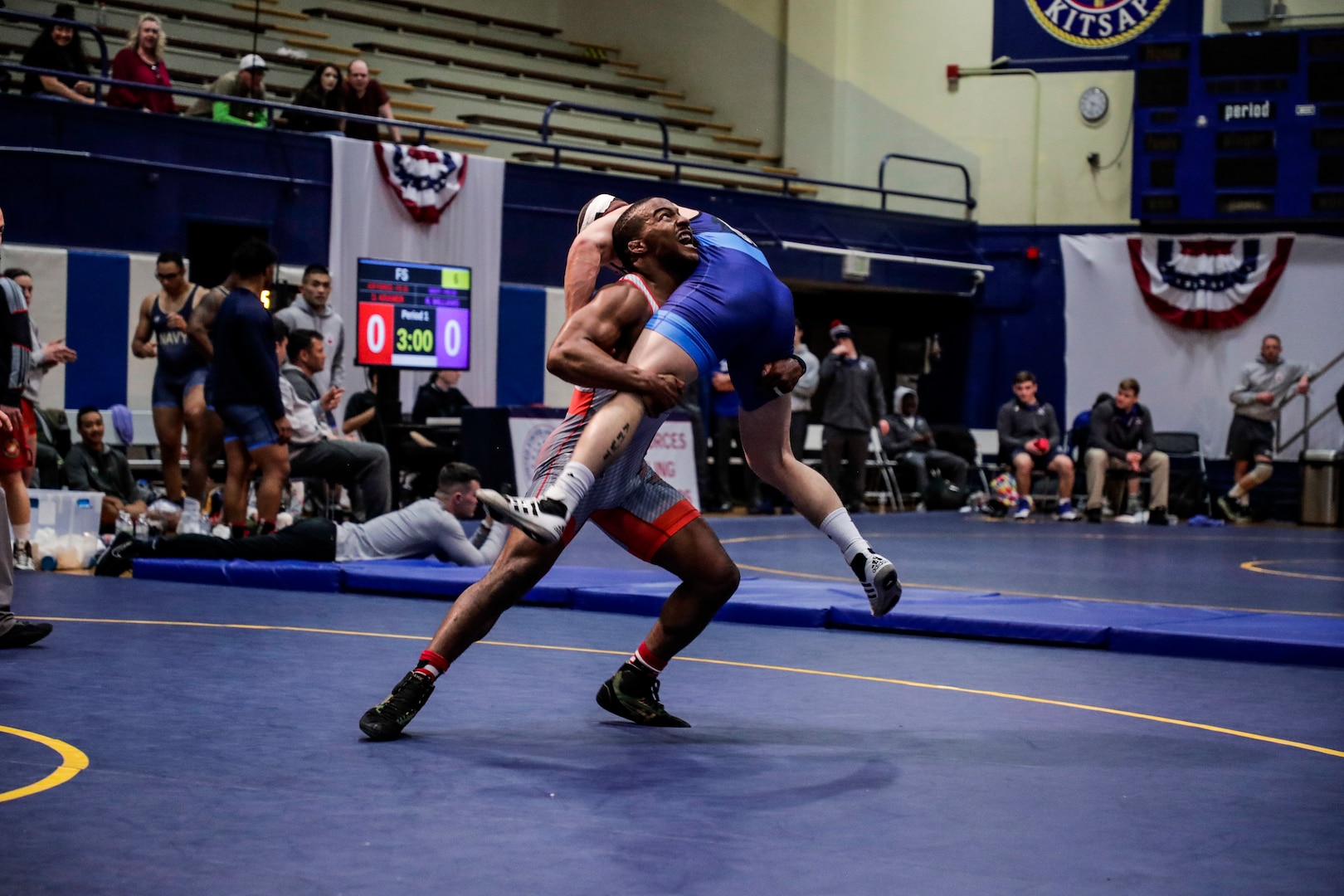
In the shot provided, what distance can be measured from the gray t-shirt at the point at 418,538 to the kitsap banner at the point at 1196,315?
11.3 metres

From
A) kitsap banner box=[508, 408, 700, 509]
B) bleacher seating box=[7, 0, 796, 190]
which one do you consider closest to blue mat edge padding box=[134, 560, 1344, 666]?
kitsap banner box=[508, 408, 700, 509]

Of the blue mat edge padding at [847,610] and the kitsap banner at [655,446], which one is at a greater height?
the kitsap banner at [655,446]

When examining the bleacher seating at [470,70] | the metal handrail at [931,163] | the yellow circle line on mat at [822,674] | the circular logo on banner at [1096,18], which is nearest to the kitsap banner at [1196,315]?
the metal handrail at [931,163]

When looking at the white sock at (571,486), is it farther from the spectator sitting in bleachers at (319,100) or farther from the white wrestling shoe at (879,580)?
the spectator sitting in bleachers at (319,100)

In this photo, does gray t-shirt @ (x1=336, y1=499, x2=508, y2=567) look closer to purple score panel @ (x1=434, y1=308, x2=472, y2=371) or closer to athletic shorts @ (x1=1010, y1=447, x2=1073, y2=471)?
purple score panel @ (x1=434, y1=308, x2=472, y2=371)

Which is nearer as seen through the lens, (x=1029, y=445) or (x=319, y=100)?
(x=319, y=100)

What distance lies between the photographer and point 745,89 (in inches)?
786

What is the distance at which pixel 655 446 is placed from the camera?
12.3 m

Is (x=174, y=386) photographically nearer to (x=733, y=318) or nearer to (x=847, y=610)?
(x=847, y=610)

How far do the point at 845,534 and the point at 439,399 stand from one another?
8890 millimetres

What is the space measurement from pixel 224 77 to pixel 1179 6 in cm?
1053

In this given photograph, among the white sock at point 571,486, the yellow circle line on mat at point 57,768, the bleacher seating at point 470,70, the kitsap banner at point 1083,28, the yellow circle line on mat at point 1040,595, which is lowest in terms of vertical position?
the yellow circle line on mat at point 1040,595

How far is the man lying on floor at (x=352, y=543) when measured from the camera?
772 centimetres

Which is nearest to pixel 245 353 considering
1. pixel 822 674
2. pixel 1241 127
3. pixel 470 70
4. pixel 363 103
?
pixel 822 674
